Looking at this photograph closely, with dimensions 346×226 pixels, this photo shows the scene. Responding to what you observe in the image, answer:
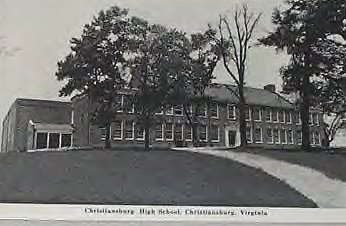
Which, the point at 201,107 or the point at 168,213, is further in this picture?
the point at 201,107

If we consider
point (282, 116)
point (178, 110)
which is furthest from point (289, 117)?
point (178, 110)

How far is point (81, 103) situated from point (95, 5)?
0.45 meters

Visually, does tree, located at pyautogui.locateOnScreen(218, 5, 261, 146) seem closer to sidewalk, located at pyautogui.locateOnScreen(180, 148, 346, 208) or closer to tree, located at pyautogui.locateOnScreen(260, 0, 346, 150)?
tree, located at pyautogui.locateOnScreen(260, 0, 346, 150)

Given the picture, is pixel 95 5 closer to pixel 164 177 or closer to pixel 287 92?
pixel 164 177

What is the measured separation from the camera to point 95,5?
1.97 meters

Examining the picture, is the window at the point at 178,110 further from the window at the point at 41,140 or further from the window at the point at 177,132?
the window at the point at 41,140

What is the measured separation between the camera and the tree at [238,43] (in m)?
1.97

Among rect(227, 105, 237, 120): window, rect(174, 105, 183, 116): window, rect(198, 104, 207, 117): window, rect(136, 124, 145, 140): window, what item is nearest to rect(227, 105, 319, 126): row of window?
rect(227, 105, 237, 120): window

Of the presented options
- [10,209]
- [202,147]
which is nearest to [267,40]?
[202,147]

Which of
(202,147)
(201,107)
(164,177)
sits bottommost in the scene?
(164,177)

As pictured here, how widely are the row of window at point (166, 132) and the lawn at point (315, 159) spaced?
187 millimetres

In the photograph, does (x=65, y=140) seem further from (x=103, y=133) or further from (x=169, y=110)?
(x=169, y=110)

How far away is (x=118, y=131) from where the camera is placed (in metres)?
1.86

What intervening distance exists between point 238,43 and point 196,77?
258 millimetres
